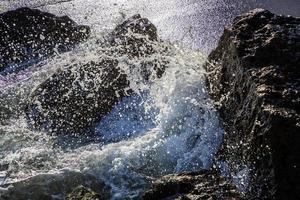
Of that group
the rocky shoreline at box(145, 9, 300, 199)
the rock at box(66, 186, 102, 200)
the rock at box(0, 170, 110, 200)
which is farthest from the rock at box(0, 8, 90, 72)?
the rock at box(66, 186, 102, 200)

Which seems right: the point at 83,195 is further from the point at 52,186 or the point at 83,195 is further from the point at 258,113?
the point at 258,113

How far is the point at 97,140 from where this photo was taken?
5.14 metres

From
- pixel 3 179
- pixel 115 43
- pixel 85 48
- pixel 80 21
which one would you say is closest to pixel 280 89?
pixel 3 179

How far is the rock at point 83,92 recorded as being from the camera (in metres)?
5.43

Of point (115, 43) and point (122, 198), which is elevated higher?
point (115, 43)

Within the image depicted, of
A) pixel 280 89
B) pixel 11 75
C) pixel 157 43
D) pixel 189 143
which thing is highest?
pixel 280 89

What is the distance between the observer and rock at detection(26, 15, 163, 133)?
17.8 ft

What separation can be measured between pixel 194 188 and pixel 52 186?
1520 mm

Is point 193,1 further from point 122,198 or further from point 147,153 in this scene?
point 122,198

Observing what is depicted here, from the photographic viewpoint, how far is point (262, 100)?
3.50 meters

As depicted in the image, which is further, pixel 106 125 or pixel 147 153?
pixel 106 125

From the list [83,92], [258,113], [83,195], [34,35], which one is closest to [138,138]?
[83,92]

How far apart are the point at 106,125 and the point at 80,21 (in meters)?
4.26

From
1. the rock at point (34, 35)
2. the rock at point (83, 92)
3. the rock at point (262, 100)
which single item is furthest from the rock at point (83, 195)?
the rock at point (34, 35)
